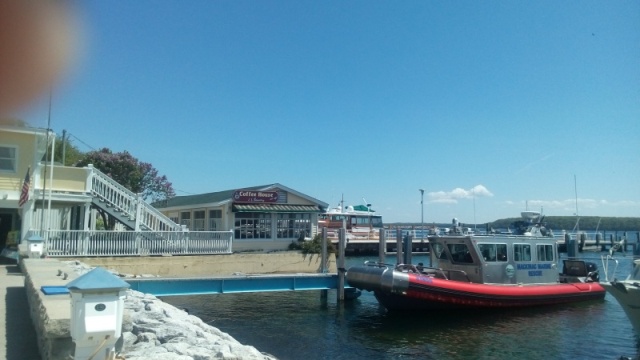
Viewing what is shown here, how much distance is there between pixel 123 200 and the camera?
21.1 m

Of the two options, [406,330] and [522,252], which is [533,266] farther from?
[406,330]

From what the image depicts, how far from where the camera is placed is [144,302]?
365 inches

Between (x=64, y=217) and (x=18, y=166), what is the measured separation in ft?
9.70

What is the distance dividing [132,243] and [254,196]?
8.21 m

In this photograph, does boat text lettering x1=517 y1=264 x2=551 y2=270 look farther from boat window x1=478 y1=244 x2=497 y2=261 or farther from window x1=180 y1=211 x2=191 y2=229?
window x1=180 y1=211 x2=191 y2=229

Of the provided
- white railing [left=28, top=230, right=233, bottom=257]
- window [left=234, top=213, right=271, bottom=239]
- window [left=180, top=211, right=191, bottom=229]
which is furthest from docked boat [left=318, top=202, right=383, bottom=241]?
white railing [left=28, top=230, right=233, bottom=257]

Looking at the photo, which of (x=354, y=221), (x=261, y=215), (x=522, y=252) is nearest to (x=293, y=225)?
(x=261, y=215)

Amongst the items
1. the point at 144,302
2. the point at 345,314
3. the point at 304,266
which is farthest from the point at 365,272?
the point at 144,302

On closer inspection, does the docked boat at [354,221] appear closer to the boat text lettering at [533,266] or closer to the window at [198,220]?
the window at [198,220]

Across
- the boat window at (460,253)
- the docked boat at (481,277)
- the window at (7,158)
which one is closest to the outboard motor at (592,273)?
the docked boat at (481,277)

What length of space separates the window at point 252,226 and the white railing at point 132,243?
4872 millimetres

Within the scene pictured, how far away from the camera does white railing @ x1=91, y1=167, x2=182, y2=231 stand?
810 inches

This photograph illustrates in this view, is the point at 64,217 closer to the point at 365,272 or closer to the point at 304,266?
the point at 304,266

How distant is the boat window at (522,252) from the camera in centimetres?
1884
